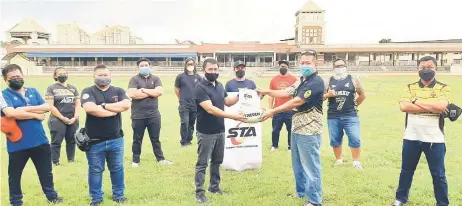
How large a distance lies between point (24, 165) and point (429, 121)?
17.2ft

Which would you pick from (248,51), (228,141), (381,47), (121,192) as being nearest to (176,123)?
(228,141)

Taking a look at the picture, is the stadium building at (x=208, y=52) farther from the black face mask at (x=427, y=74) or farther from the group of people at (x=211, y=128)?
the black face mask at (x=427, y=74)

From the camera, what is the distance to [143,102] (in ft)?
22.7

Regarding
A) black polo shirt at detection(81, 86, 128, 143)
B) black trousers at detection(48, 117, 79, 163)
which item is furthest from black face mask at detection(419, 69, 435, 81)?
black trousers at detection(48, 117, 79, 163)

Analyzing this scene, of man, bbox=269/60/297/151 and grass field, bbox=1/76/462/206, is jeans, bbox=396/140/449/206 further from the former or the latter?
man, bbox=269/60/297/151

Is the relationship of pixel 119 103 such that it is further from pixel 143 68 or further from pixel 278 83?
pixel 278 83

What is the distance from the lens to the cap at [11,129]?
15.3 ft

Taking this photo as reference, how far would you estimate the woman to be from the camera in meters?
6.86

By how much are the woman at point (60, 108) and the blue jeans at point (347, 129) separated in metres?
4.82

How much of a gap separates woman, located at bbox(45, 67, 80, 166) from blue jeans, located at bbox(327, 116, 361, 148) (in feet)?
15.8

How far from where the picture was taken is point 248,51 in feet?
202

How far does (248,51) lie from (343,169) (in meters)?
55.7

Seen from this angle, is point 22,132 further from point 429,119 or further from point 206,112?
point 429,119

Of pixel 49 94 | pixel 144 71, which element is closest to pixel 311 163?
pixel 144 71
